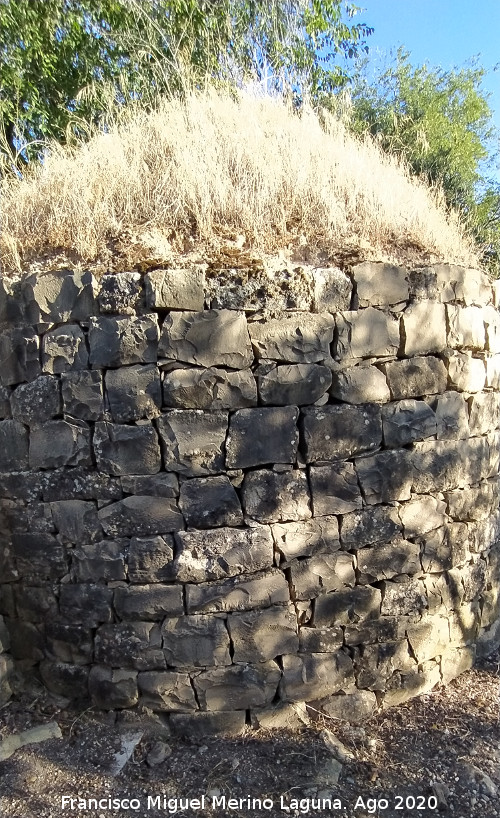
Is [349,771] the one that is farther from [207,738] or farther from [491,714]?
[491,714]

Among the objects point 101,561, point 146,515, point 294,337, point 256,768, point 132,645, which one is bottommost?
point 256,768

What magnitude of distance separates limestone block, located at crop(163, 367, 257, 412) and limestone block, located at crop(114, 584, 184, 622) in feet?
3.39

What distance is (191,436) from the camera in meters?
2.92

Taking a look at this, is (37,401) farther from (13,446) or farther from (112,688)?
(112,688)

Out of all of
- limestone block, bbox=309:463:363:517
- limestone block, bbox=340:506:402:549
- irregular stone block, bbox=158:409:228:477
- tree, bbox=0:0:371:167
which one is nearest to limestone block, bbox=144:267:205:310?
irregular stone block, bbox=158:409:228:477

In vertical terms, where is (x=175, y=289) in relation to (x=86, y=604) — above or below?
above

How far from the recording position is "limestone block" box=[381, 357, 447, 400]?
125 inches

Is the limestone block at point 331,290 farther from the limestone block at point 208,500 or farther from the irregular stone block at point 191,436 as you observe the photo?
the limestone block at point 208,500

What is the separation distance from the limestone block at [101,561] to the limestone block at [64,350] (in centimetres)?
101

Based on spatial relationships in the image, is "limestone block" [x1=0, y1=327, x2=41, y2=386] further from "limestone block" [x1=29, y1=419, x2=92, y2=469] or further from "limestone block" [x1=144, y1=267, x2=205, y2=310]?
"limestone block" [x1=144, y1=267, x2=205, y2=310]

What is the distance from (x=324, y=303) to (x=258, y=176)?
1.17 m

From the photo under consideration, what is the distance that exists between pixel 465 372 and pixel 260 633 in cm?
207

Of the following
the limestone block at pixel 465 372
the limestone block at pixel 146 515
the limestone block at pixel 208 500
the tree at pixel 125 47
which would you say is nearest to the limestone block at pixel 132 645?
the limestone block at pixel 146 515

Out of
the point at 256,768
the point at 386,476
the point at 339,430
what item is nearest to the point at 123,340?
the point at 339,430
